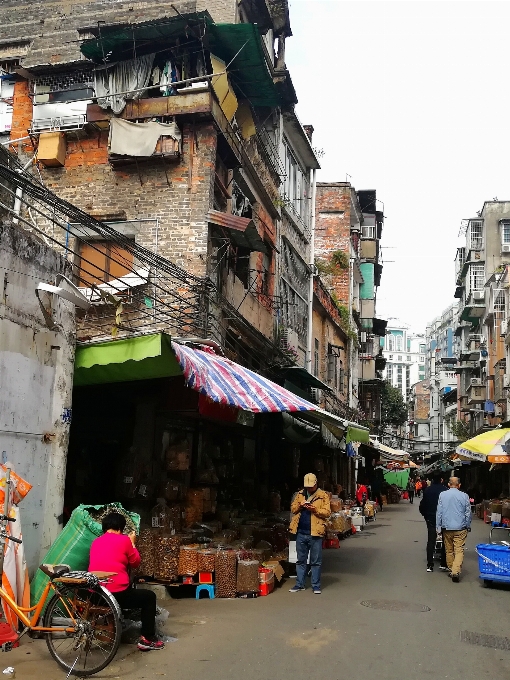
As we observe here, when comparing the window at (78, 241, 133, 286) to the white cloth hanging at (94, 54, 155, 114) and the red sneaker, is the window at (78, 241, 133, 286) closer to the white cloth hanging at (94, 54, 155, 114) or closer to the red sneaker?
the white cloth hanging at (94, 54, 155, 114)

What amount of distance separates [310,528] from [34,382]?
4.62 meters

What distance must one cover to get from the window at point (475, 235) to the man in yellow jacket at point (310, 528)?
46172 millimetres

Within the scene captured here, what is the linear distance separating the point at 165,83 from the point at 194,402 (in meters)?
7.03

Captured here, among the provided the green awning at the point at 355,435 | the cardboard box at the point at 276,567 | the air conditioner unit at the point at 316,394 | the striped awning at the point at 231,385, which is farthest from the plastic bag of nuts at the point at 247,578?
the air conditioner unit at the point at 316,394

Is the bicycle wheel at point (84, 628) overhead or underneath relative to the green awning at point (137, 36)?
underneath

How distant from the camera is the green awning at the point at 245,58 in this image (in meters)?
12.8

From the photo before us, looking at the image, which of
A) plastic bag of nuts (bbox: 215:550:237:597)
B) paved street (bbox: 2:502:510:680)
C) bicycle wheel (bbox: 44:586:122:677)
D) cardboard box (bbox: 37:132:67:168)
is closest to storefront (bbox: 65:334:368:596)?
plastic bag of nuts (bbox: 215:550:237:597)

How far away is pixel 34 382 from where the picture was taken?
7602 millimetres

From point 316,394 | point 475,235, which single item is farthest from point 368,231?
point 316,394

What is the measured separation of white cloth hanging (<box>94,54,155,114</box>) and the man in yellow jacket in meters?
8.73

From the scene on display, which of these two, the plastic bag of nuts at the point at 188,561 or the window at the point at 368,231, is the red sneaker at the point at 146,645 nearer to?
the plastic bag of nuts at the point at 188,561

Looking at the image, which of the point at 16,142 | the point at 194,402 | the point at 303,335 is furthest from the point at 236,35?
the point at 303,335

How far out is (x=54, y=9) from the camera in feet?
50.8

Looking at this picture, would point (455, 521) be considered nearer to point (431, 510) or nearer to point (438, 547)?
point (431, 510)
